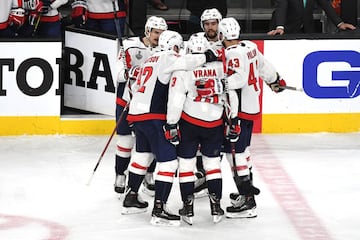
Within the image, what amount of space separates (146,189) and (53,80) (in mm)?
1847

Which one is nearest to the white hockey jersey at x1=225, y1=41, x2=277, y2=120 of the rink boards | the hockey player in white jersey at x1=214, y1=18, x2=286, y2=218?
the hockey player in white jersey at x1=214, y1=18, x2=286, y2=218

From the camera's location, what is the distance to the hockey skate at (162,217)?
7219 mm

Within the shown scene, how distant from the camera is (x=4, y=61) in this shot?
9398mm

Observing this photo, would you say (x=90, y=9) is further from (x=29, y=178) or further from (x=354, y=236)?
(x=354, y=236)

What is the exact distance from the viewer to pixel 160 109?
23.6ft

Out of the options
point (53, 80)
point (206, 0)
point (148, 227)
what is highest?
point (206, 0)

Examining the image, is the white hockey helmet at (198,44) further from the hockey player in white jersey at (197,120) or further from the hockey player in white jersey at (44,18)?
the hockey player in white jersey at (44,18)

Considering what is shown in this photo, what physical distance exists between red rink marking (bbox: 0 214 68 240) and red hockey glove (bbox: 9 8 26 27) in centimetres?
269

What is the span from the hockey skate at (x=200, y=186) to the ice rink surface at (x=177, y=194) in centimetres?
7

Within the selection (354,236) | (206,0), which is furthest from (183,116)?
(206,0)

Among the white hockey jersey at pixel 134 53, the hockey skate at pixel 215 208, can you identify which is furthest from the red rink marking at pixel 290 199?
the white hockey jersey at pixel 134 53

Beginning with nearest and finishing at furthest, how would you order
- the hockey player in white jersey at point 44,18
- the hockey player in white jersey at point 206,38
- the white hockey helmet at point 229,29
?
the white hockey helmet at point 229,29
the hockey player in white jersey at point 206,38
the hockey player in white jersey at point 44,18

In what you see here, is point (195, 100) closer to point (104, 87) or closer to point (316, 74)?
point (104, 87)

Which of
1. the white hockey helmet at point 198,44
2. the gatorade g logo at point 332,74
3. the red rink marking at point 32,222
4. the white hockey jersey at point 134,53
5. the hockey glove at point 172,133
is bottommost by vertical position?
the red rink marking at point 32,222
